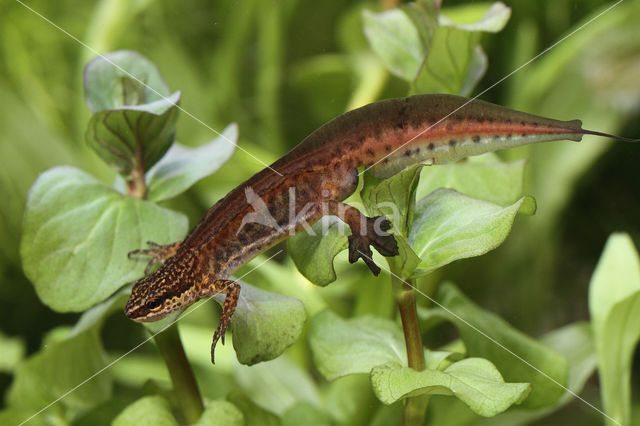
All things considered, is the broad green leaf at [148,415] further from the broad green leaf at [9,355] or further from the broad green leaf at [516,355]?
the broad green leaf at [9,355]

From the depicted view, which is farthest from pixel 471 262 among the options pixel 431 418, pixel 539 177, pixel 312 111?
pixel 431 418

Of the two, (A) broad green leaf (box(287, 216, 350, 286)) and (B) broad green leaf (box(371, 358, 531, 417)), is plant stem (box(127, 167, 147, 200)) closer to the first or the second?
(A) broad green leaf (box(287, 216, 350, 286))

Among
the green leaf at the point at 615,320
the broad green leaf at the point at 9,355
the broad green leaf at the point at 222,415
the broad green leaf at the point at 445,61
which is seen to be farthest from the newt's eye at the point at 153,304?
the broad green leaf at the point at 9,355

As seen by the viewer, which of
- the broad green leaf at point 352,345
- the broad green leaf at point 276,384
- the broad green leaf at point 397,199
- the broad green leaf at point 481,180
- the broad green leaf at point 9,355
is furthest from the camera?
the broad green leaf at point 9,355

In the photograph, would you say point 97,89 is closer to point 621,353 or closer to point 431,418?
point 431,418

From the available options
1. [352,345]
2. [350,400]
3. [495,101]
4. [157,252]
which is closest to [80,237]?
[157,252]

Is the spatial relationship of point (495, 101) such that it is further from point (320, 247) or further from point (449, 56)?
point (320, 247)
